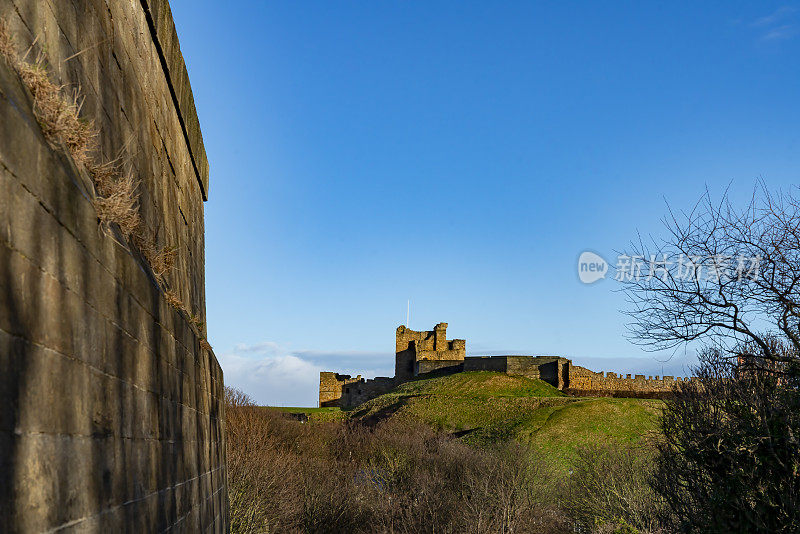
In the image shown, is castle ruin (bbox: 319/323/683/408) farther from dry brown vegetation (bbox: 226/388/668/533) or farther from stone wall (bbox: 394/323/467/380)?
dry brown vegetation (bbox: 226/388/668/533)

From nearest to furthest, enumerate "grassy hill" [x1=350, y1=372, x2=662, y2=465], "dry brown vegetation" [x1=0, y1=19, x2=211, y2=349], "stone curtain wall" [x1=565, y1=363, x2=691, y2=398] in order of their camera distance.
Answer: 1. "dry brown vegetation" [x1=0, y1=19, x2=211, y2=349]
2. "grassy hill" [x1=350, y1=372, x2=662, y2=465]
3. "stone curtain wall" [x1=565, y1=363, x2=691, y2=398]

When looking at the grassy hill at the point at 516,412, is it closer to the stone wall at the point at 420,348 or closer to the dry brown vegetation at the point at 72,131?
the stone wall at the point at 420,348

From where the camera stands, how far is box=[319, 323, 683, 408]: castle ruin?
75.2 meters

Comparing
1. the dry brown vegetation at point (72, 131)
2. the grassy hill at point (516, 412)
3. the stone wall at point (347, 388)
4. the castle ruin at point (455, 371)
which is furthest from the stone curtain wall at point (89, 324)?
the stone wall at point (347, 388)

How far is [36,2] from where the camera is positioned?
15.4 ft

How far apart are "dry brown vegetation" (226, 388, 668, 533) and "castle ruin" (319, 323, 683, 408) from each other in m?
30.0

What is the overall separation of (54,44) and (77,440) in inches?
113

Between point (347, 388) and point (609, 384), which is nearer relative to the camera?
point (609, 384)

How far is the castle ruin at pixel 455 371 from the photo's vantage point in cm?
7525

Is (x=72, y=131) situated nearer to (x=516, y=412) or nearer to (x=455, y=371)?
(x=516, y=412)

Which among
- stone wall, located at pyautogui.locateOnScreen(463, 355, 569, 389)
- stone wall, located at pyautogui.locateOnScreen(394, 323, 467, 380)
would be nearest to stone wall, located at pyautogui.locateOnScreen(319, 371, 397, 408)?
stone wall, located at pyautogui.locateOnScreen(394, 323, 467, 380)

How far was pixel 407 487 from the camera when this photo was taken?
1547 inches

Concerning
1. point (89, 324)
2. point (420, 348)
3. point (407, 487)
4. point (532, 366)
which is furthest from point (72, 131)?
point (420, 348)

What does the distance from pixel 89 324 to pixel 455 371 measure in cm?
8283
